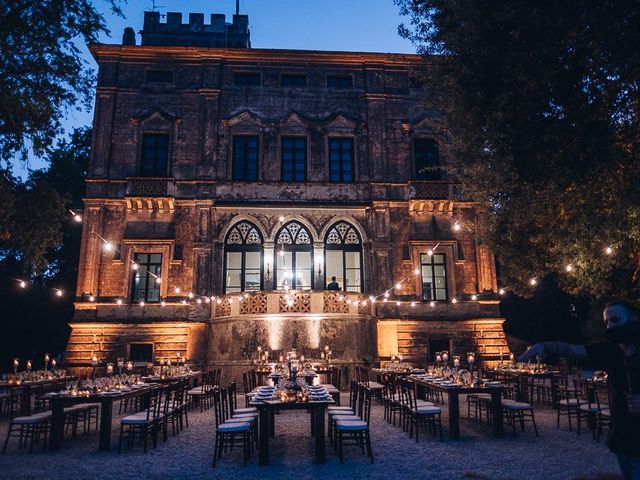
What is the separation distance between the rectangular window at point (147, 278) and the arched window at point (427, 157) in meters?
12.2

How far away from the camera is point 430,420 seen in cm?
886

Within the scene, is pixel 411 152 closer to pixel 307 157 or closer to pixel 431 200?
pixel 431 200

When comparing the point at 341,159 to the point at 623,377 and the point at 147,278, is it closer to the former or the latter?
the point at 147,278

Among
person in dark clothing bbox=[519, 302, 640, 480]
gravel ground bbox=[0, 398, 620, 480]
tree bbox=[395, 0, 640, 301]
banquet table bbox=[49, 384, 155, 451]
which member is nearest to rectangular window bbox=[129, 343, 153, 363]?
gravel ground bbox=[0, 398, 620, 480]

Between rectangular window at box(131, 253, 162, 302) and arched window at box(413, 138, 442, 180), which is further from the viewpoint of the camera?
arched window at box(413, 138, 442, 180)

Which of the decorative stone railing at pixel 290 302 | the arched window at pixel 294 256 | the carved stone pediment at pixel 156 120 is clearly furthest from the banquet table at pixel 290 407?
the carved stone pediment at pixel 156 120

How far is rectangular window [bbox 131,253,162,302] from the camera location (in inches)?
742

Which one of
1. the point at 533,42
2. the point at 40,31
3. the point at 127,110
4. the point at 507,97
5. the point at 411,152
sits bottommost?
the point at 507,97

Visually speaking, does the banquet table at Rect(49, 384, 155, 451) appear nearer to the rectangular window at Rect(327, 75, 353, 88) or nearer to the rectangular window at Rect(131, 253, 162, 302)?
the rectangular window at Rect(131, 253, 162, 302)

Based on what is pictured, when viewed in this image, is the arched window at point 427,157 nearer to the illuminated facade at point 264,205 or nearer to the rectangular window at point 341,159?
the illuminated facade at point 264,205

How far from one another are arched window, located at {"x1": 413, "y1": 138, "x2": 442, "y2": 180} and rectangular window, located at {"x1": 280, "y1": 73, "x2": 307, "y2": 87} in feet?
19.3

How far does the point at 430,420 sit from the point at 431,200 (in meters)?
12.5

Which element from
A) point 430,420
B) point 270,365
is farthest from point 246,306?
point 430,420

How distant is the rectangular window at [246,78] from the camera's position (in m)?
20.9
